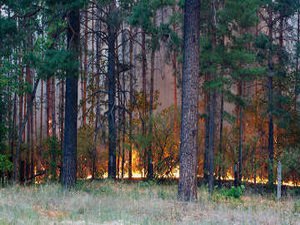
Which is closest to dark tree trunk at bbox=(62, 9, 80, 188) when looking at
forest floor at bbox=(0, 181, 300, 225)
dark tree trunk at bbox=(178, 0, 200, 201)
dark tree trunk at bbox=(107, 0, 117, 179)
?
forest floor at bbox=(0, 181, 300, 225)

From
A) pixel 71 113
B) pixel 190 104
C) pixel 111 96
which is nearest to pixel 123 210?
pixel 190 104

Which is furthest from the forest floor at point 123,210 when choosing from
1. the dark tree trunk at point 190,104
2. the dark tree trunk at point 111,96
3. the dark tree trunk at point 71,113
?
the dark tree trunk at point 111,96

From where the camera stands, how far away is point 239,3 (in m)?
19.8

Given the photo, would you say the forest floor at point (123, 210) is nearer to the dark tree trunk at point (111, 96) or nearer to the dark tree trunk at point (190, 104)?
the dark tree trunk at point (190, 104)

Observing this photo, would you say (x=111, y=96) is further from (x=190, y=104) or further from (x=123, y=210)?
(x=123, y=210)

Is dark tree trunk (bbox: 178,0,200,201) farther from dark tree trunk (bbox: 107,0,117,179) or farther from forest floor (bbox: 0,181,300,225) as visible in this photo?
dark tree trunk (bbox: 107,0,117,179)

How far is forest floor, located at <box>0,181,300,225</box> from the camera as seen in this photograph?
34.9ft

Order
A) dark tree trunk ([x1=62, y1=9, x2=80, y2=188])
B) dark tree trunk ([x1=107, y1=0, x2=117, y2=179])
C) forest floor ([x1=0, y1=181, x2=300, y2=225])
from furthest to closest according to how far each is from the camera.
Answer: dark tree trunk ([x1=107, y1=0, x2=117, y2=179])
dark tree trunk ([x1=62, y1=9, x2=80, y2=188])
forest floor ([x1=0, y1=181, x2=300, y2=225])

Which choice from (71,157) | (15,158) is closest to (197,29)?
(71,157)

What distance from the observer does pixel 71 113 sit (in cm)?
1672

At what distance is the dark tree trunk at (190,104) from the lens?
14.3 metres

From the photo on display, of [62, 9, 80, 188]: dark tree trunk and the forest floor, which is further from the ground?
[62, 9, 80, 188]: dark tree trunk

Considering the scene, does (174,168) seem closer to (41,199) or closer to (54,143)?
(54,143)

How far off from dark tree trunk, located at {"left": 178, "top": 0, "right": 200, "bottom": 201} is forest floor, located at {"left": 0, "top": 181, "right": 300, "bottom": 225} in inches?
22.9
